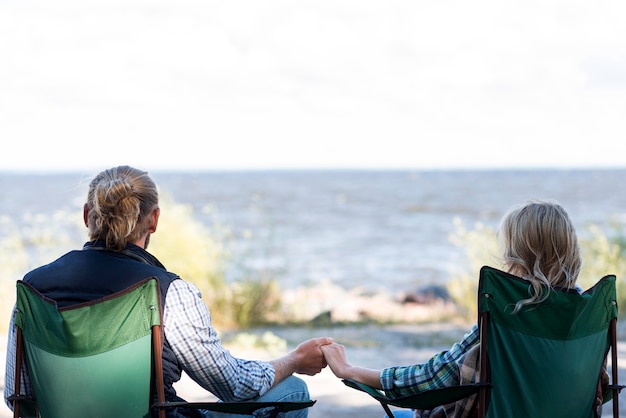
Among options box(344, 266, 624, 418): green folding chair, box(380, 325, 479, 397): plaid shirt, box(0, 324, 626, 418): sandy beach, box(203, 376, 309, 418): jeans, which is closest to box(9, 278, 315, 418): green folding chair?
box(203, 376, 309, 418): jeans

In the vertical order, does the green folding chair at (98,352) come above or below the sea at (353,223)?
above

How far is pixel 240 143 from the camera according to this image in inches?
3159

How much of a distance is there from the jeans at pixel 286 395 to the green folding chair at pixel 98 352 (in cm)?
21

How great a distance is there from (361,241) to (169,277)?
59.8 ft

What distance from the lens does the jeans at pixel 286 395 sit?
2.62m

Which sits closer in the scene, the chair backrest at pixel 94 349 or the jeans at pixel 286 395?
the chair backrest at pixel 94 349

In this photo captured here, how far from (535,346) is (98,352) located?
4.12 ft

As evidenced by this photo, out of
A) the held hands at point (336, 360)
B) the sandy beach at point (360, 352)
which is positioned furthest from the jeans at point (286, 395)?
the sandy beach at point (360, 352)

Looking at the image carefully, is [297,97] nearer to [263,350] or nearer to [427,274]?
[427,274]

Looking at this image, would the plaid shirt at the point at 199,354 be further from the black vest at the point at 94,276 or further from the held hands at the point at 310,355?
the held hands at the point at 310,355

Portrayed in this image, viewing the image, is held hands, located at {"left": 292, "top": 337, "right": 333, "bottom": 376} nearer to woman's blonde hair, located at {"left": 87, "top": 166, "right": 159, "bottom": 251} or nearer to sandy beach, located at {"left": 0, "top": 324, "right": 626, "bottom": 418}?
woman's blonde hair, located at {"left": 87, "top": 166, "right": 159, "bottom": 251}

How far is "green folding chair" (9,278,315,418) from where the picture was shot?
2301 millimetres

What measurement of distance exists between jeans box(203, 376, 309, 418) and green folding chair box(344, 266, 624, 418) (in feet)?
1.10

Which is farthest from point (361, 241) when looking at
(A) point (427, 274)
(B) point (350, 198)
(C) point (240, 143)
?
(C) point (240, 143)
